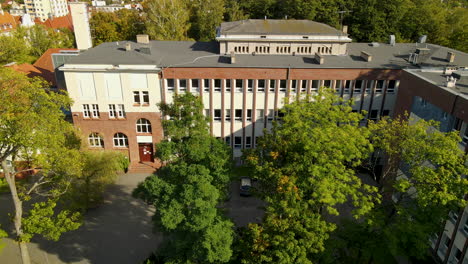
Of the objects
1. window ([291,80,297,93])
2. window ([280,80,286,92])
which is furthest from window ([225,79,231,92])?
window ([291,80,297,93])

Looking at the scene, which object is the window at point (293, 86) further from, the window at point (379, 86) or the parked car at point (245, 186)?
the parked car at point (245, 186)

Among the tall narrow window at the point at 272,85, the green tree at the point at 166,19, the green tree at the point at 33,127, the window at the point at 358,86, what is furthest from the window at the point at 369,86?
the green tree at the point at 166,19

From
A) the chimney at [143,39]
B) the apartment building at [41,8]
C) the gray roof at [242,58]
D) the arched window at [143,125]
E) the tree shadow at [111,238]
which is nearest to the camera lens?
the tree shadow at [111,238]

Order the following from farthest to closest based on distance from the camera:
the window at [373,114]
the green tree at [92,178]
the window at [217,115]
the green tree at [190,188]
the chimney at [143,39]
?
the chimney at [143,39], the window at [373,114], the window at [217,115], the green tree at [92,178], the green tree at [190,188]

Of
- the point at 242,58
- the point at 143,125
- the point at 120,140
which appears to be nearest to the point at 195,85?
the point at 242,58

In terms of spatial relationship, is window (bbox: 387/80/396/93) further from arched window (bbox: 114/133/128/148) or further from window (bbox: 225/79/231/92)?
arched window (bbox: 114/133/128/148)

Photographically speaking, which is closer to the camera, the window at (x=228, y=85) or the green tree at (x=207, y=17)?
the window at (x=228, y=85)
